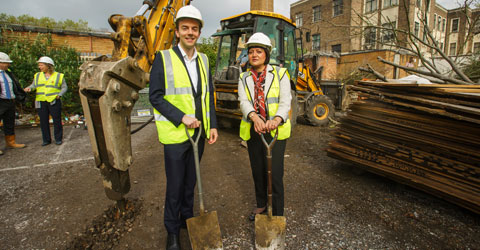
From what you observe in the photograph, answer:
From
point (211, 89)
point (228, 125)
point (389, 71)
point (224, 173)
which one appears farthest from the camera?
point (389, 71)

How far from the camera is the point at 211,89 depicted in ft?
8.23

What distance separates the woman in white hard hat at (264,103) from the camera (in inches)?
98.3

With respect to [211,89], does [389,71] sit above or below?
above

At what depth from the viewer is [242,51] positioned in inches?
265

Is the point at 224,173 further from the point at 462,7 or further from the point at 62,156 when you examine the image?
the point at 462,7

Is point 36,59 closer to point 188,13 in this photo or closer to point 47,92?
point 47,92

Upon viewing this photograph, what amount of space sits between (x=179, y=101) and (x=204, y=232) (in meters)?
1.16

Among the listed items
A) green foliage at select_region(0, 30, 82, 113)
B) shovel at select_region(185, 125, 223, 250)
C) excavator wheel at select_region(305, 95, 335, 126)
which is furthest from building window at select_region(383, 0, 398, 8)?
shovel at select_region(185, 125, 223, 250)

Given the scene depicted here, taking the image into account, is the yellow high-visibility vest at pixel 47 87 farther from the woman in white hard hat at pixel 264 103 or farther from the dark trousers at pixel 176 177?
the woman in white hard hat at pixel 264 103

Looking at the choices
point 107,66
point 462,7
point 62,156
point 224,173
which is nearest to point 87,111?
point 107,66

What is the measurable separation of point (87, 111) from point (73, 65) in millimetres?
9195

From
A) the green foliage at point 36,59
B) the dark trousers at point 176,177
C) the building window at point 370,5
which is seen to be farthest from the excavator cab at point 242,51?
the building window at point 370,5

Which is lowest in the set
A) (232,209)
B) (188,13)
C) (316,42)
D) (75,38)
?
(232,209)

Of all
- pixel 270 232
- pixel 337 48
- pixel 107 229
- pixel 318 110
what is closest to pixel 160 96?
pixel 270 232
